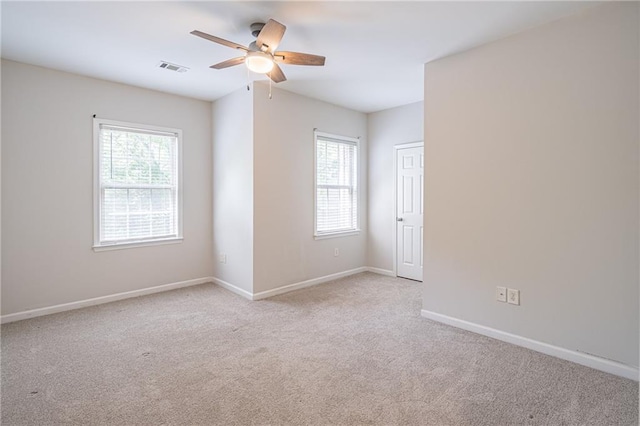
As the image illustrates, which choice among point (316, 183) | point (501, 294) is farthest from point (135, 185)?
point (501, 294)

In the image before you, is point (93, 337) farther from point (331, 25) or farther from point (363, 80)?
point (363, 80)

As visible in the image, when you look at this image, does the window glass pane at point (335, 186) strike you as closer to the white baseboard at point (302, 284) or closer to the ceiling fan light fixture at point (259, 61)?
the white baseboard at point (302, 284)

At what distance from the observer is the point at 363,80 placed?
3957mm

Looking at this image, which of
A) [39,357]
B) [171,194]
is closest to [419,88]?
[171,194]

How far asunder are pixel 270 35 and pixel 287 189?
2.22 meters

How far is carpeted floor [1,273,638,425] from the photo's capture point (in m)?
1.97

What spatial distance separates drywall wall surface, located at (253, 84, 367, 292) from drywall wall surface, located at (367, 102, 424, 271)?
63 centimetres

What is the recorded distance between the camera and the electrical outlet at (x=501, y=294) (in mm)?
2903

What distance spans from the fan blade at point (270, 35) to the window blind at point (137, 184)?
95.6 inches

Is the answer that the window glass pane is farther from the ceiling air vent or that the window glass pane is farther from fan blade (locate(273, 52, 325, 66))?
fan blade (locate(273, 52, 325, 66))

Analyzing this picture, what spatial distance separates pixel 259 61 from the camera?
2.64 meters

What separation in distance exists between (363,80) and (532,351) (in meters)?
3.11

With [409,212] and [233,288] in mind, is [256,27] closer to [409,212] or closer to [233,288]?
[233,288]

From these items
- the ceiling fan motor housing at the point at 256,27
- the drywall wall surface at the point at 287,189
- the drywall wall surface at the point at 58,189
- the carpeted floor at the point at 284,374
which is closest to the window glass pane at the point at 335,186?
the drywall wall surface at the point at 287,189
